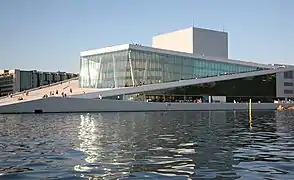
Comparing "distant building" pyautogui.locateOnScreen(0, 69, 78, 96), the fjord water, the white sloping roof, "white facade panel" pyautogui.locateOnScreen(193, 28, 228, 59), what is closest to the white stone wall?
the white sloping roof

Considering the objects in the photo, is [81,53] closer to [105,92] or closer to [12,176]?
[105,92]

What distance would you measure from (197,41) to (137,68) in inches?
920

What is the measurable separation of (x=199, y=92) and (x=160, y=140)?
70939 mm

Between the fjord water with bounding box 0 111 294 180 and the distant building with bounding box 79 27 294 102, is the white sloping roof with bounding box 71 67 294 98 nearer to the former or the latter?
the distant building with bounding box 79 27 294 102

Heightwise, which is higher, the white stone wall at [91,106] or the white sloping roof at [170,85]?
the white sloping roof at [170,85]

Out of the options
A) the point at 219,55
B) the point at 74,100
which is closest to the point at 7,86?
the point at 219,55

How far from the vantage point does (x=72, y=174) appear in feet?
34.2

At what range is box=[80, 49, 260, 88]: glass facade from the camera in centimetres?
7869

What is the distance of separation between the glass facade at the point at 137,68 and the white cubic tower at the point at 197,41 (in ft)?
25.1

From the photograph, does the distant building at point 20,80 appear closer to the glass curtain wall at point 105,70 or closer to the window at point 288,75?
the glass curtain wall at point 105,70

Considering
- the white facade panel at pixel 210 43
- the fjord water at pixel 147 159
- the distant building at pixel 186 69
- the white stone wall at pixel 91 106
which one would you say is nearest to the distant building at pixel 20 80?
the distant building at pixel 186 69

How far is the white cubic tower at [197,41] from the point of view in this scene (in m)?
96.9

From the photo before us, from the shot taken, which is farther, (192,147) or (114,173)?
(192,147)

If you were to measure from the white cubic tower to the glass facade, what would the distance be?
7.66m
